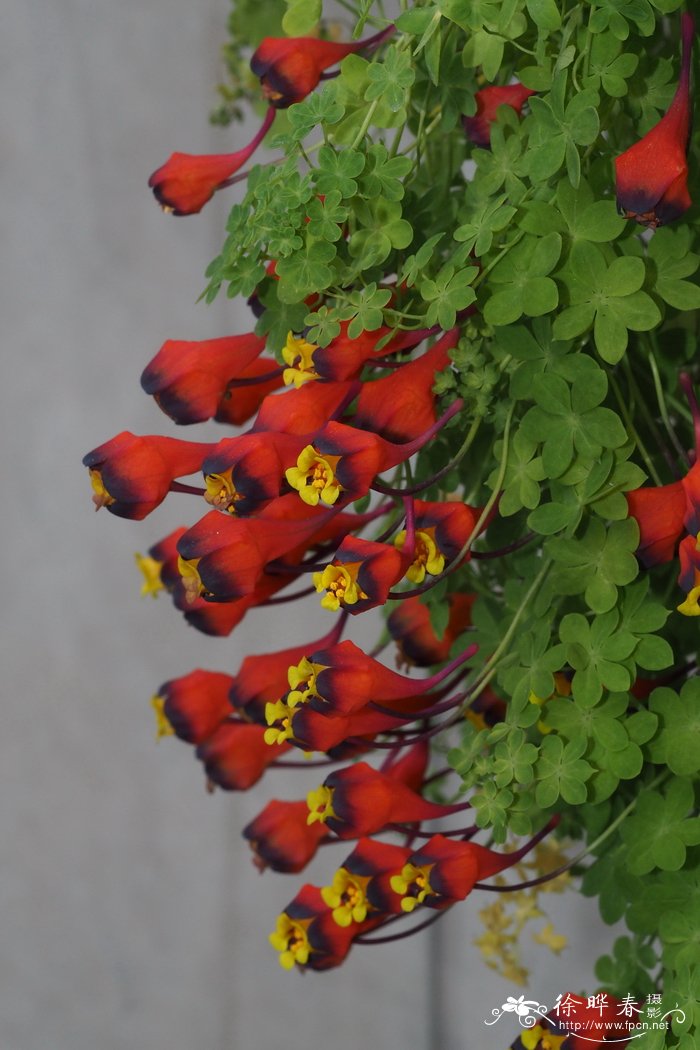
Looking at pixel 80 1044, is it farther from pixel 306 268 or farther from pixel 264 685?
pixel 306 268

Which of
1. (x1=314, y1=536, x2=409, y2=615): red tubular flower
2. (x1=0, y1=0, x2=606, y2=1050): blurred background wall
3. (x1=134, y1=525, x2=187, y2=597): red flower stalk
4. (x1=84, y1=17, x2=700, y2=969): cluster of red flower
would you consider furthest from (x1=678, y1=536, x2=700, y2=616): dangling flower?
(x1=0, y1=0, x2=606, y2=1050): blurred background wall

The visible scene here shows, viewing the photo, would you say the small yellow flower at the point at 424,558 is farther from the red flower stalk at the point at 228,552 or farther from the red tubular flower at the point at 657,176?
the red tubular flower at the point at 657,176

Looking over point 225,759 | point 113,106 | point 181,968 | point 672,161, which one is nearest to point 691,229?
point 672,161

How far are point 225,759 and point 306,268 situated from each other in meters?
0.26

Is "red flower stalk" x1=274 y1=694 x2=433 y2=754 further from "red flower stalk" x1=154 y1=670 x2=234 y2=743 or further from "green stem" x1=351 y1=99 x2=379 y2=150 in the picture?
"green stem" x1=351 y1=99 x2=379 y2=150

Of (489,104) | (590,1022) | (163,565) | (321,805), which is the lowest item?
(590,1022)

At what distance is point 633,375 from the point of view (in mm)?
569

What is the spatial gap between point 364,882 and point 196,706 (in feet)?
0.41

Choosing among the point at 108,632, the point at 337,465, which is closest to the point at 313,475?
the point at 337,465

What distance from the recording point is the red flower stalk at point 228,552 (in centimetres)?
49

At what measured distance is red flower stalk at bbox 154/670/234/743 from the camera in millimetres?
617

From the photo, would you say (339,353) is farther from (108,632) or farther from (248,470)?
(108,632)

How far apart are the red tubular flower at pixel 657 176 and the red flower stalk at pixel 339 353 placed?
10 cm

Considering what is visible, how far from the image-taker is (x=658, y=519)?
502mm
